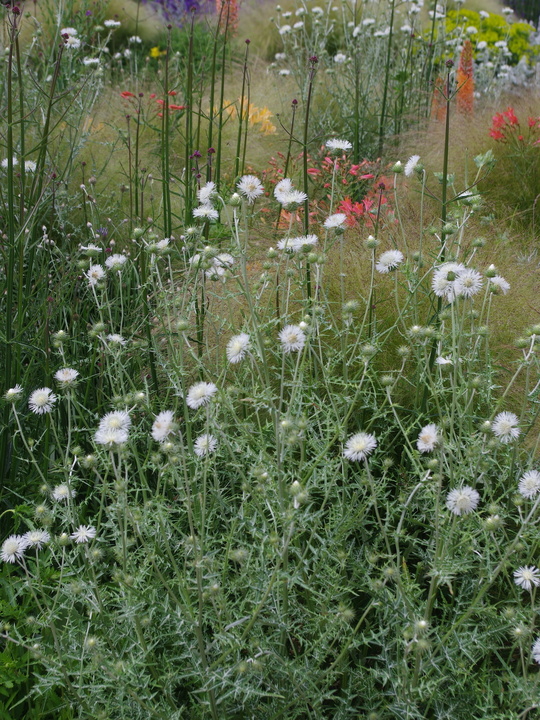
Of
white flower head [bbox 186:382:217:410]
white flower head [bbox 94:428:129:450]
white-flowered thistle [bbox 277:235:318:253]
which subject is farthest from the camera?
white-flowered thistle [bbox 277:235:318:253]

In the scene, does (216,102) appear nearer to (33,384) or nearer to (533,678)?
(33,384)

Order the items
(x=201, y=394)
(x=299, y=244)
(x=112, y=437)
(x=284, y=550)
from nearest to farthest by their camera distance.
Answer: (x=284, y=550) < (x=112, y=437) < (x=201, y=394) < (x=299, y=244)

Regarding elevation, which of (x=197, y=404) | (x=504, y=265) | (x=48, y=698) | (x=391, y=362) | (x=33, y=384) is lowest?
(x=48, y=698)

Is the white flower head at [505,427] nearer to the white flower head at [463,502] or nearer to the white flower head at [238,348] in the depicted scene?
the white flower head at [463,502]

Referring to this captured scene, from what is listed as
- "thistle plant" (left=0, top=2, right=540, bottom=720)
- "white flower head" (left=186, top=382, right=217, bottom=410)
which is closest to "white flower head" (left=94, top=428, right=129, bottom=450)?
"thistle plant" (left=0, top=2, right=540, bottom=720)

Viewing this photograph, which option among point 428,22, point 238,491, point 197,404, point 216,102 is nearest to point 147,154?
point 216,102

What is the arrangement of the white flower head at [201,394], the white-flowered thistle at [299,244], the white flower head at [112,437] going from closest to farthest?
1. the white flower head at [112,437]
2. the white flower head at [201,394]
3. the white-flowered thistle at [299,244]

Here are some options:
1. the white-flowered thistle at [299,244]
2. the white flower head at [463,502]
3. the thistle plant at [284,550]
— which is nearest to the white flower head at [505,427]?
the thistle plant at [284,550]

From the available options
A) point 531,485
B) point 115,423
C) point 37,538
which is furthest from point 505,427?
point 37,538

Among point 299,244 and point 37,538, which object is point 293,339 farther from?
point 37,538

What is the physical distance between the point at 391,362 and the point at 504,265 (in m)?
0.66

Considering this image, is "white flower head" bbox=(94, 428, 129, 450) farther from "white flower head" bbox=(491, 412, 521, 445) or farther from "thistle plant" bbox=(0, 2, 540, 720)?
"white flower head" bbox=(491, 412, 521, 445)

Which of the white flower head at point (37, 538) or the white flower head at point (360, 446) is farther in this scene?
the white flower head at point (37, 538)

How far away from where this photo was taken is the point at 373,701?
5.01 ft
